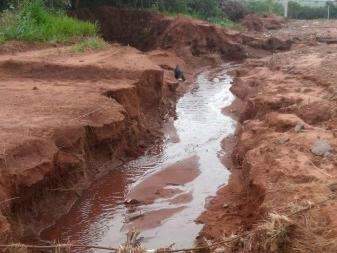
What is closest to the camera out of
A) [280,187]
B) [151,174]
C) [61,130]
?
[280,187]

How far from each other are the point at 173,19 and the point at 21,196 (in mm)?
16914

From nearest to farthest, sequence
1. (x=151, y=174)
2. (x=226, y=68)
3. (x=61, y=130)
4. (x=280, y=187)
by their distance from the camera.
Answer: (x=280, y=187), (x=61, y=130), (x=151, y=174), (x=226, y=68)

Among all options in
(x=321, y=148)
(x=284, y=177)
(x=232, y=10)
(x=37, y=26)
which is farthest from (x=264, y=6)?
(x=284, y=177)

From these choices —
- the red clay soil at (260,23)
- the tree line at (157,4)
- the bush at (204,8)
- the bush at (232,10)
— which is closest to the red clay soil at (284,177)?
the tree line at (157,4)

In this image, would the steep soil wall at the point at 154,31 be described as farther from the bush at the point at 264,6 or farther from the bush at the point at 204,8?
the bush at the point at 264,6

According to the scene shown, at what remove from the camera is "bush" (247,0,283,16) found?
38.3 m

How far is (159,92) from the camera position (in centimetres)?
1334

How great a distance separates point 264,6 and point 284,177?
34.2 m

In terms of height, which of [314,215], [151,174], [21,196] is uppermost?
[314,215]

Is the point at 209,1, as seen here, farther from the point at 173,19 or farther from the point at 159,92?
the point at 159,92

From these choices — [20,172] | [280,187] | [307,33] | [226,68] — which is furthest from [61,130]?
[307,33]

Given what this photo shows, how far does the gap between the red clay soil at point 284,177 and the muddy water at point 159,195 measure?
1.28 feet

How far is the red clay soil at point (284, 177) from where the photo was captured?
5348mm

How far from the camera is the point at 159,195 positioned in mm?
8781
